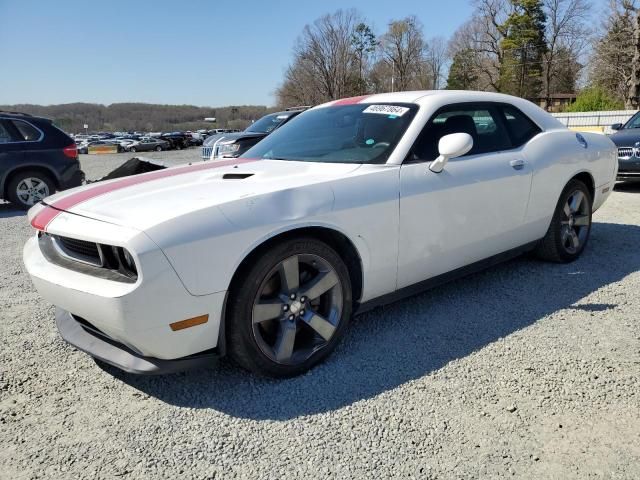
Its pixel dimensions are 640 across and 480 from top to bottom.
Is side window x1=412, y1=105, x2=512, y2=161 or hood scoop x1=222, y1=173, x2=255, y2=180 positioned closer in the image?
hood scoop x1=222, y1=173, x2=255, y2=180

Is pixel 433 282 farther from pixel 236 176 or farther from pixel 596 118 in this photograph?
pixel 596 118

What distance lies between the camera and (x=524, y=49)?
55.5m

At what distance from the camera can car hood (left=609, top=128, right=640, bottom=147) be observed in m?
→ 7.77

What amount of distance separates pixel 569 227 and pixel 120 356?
367cm

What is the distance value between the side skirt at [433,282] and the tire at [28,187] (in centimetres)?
741

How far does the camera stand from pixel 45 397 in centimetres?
253

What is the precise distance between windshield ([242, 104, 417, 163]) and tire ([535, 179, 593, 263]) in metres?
1.74

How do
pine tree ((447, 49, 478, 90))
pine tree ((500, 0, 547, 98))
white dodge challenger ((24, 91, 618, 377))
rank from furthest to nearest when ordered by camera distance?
pine tree ((447, 49, 478, 90)) → pine tree ((500, 0, 547, 98)) → white dodge challenger ((24, 91, 618, 377))

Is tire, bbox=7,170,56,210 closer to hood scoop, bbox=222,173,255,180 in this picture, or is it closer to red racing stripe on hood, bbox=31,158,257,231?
red racing stripe on hood, bbox=31,158,257,231

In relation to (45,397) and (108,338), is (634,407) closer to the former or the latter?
(108,338)

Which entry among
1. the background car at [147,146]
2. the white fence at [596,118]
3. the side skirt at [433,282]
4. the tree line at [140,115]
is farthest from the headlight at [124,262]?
the tree line at [140,115]

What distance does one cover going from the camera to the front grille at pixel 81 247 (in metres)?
2.37

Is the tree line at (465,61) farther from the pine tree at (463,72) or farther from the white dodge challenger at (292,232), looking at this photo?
the white dodge challenger at (292,232)

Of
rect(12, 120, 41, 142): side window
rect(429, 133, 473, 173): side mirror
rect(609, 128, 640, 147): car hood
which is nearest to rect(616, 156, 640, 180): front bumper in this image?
rect(609, 128, 640, 147): car hood
